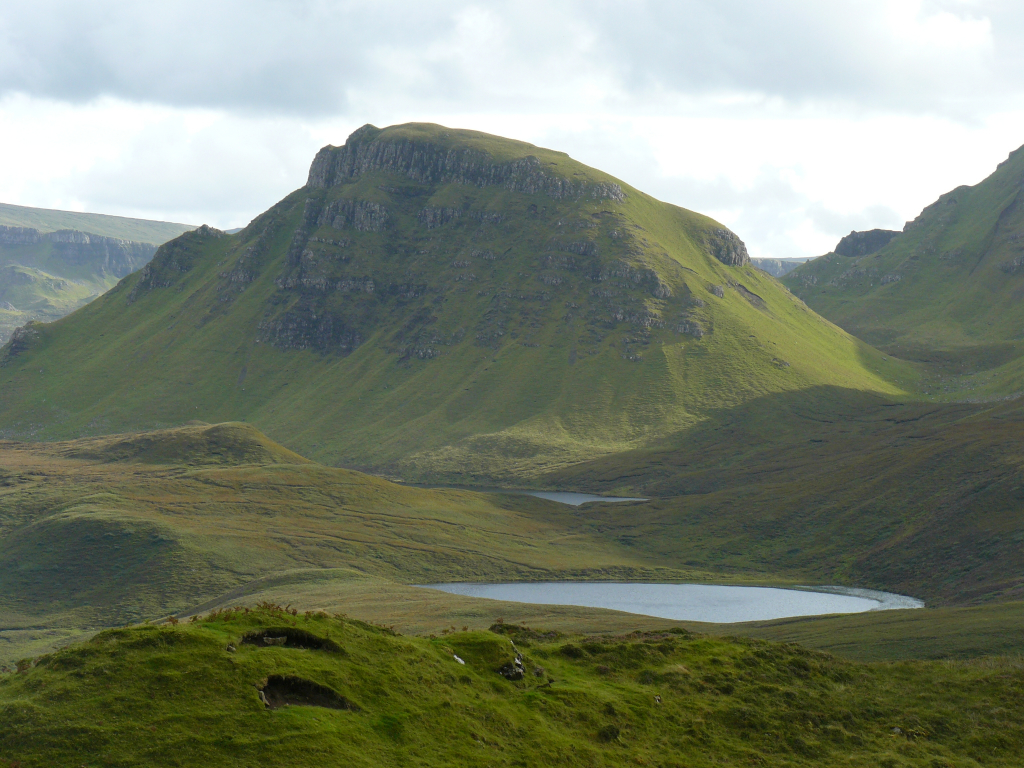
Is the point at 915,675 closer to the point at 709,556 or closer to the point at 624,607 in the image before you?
the point at 624,607

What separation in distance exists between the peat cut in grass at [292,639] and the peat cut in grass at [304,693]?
337cm

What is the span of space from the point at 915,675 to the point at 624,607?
82.3 meters

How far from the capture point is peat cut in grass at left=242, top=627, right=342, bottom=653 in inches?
1642

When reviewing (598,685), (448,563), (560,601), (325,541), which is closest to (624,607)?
(560,601)

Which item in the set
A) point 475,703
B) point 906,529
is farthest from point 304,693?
point 906,529

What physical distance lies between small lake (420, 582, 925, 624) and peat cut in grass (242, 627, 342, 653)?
90.5 metres

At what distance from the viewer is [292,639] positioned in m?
42.0

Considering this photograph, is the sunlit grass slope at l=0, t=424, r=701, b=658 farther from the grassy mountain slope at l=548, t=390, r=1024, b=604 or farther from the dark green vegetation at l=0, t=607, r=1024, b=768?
the dark green vegetation at l=0, t=607, r=1024, b=768

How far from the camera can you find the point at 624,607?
13950 cm

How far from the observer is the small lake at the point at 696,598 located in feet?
440

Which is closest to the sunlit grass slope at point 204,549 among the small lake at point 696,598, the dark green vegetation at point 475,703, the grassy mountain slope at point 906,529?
the small lake at point 696,598

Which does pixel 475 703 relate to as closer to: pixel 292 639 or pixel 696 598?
pixel 292 639

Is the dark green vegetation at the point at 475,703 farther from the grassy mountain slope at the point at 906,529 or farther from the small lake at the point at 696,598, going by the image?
the small lake at the point at 696,598

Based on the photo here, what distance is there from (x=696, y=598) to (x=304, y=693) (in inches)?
4650
